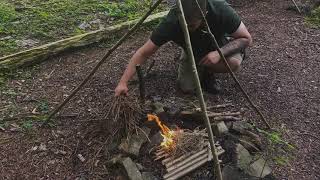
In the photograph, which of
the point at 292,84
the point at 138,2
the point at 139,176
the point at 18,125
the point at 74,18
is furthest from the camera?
the point at 138,2

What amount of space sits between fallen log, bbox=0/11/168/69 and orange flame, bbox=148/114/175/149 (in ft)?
7.11

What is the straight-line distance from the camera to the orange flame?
151 inches

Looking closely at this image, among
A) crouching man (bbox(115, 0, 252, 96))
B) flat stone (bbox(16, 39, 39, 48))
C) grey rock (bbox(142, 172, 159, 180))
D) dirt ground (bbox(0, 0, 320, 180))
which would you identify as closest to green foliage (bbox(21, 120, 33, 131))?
dirt ground (bbox(0, 0, 320, 180))

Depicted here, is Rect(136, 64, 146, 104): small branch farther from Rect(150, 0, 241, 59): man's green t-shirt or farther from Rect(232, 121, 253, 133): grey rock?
Rect(232, 121, 253, 133): grey rock

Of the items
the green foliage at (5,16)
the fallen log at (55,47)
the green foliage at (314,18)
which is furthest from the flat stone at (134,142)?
the green foliage at (314,18)

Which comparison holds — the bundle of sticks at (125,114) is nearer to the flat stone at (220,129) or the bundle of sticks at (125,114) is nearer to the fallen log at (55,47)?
the flat stone at (220,129)

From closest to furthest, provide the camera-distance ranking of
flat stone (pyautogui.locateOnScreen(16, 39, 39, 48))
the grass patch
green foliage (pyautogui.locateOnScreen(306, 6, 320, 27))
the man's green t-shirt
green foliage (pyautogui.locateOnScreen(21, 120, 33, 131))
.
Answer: the man's green t-shirt
green foliage (pyautogui.locateOnScreen(21, 120, 33, 131))
flat stone (pyautogui.locateOnScreen(16, 39, 39, 48))
the grass patch
green foliage (pyautogui.locateOnScreen(306, 6, 320, 27))

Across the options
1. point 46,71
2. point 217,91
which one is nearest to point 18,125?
point 46,71

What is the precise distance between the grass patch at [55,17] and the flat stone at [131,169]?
2.74m

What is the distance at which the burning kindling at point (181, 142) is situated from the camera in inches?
149

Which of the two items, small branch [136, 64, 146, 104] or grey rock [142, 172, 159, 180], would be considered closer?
grey rock [142, 172, 159, 180]

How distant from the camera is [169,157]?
380cm

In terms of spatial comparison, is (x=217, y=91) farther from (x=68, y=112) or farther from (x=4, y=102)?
(x=4, y=102)

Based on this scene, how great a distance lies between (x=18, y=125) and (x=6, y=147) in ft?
1.11
